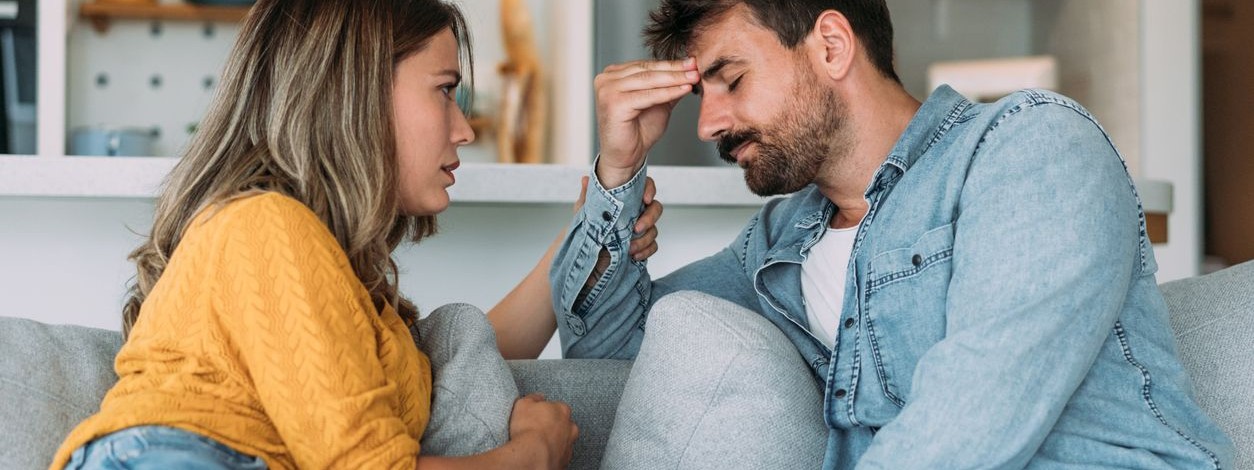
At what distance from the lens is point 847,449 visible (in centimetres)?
137

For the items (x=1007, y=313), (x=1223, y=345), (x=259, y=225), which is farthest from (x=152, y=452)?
(x=1223, y=345)

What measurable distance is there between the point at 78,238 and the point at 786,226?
132 cm

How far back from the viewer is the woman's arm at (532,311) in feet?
5.74

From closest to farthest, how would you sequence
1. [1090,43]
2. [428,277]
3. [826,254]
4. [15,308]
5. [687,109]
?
[826,254] → [15,308] → [428,277] → [687,109] → [1090,43]

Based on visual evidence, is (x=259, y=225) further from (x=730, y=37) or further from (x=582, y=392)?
(x=730, y=37)

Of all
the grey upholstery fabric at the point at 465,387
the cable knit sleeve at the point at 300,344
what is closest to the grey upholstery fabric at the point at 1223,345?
the grey upholstery fabric at the point at 465,387

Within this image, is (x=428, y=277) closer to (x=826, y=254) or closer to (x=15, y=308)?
(x=15, y=308)

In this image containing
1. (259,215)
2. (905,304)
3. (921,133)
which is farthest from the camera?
(921,133)

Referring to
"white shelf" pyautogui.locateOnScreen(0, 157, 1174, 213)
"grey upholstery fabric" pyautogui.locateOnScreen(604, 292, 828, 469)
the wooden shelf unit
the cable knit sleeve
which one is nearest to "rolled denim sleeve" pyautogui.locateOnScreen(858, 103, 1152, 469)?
"grey upholstery fabric" pyautogui.locateOnScreen(604, 292, 828, 469)

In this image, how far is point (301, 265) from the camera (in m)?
1.06

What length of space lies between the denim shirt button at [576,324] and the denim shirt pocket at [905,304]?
484 mm

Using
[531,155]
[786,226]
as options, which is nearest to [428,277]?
[531,155]

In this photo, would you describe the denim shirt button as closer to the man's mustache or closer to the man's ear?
the man's mustache

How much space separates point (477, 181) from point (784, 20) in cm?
75
